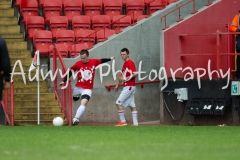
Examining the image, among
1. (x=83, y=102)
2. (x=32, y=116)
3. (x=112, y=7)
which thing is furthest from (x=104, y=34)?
(x=83, y=102)

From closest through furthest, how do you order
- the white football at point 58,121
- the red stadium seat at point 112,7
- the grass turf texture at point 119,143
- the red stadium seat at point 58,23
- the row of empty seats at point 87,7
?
the grass turf texture at point 119,143 → the white football at point 58,121 → the red stadium seat at point 58,23 → the row of empty seats at point 87,7 → the red stadium seat at point 112,7

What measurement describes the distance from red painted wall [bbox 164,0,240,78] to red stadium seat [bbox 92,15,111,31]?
9.55 ft

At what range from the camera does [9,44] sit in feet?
73.8

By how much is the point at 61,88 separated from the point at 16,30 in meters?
4.04

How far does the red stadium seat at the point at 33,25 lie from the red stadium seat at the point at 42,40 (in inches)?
17.9

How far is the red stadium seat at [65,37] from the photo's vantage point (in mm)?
22688

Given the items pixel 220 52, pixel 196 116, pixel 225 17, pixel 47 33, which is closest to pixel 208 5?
pixel 225 17

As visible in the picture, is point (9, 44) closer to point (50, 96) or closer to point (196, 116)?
point (50, 96)

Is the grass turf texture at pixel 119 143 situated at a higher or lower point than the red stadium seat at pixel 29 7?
lower

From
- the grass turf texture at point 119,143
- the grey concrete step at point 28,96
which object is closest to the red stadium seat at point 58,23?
the grey concrete step at point 28,96

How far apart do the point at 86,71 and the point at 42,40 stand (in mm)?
3624

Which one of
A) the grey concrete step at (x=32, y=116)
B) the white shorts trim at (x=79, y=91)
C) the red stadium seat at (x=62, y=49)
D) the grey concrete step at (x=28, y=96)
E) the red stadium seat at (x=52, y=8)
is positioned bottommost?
the grey concrete step at (x=32, y=116)

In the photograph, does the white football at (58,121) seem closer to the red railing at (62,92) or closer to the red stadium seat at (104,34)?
the red railing at (62,92)

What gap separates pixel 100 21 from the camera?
927 inches
